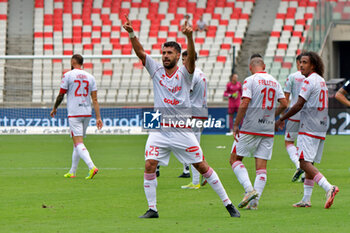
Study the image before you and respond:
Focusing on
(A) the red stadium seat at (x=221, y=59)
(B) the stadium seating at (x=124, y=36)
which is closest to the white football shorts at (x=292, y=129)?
(B) the stadium seating at (x=124, y=36)

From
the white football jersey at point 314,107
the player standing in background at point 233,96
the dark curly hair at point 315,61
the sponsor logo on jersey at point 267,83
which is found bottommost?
the player standing in background at point 233,96

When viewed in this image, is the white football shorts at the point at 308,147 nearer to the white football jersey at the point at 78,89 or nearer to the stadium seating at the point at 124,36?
the white football jersey at the point at 78,89

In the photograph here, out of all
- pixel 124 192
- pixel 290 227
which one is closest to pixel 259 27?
pixel 124 192

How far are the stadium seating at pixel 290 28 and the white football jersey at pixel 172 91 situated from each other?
81.7ft

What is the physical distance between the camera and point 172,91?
26.2ft

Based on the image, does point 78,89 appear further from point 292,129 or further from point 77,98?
point 292,129

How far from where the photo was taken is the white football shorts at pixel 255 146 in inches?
351

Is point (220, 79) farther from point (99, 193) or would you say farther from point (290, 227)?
point (290, 227)

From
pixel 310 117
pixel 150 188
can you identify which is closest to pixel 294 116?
pixel 310 117

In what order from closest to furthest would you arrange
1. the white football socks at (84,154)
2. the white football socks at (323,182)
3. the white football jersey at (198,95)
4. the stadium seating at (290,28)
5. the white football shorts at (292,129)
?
1. the white football socks at (323,182)
2. the white football jersey at (198,95)
3. the white football socks at (84,154)
4. the white football shorts at (292,129)
5. the stadium seating at (290,28)

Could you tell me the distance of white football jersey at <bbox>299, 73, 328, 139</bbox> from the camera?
888cm

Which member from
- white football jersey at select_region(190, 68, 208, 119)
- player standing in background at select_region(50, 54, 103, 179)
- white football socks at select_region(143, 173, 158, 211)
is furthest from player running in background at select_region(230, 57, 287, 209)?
player standing in background at select_region(50, 54, 103, 179)

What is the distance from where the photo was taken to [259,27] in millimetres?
Result: 35844

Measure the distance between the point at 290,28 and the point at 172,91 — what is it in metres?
27.3
